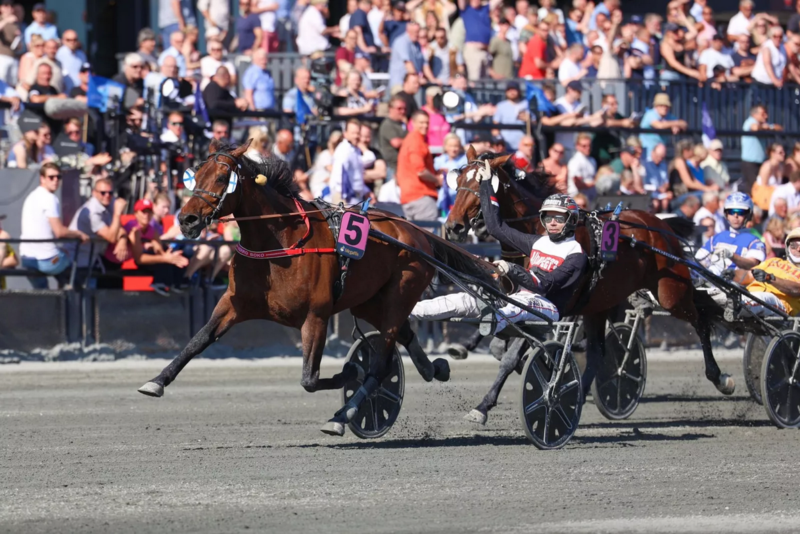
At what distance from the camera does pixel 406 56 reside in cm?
1762

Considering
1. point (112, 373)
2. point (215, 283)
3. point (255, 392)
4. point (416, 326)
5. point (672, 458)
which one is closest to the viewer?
Result: point (672, 458)

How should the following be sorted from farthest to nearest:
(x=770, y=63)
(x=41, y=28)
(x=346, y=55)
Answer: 1. (x=770, y=63)
2. (x=346, y=55)
3. (x=41, y=28)

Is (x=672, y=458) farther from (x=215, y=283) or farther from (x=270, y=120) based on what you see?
(x=270, y=120)

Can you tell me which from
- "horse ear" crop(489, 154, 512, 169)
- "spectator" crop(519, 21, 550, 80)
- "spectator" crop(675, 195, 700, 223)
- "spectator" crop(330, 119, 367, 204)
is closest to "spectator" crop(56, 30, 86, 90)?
"spectator" crop(330, 119, 367, 204)

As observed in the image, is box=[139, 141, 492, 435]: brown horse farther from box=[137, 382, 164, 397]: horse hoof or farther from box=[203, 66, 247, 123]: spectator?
box=[203, 66, 247, 123]: spectator

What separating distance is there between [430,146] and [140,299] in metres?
4.01

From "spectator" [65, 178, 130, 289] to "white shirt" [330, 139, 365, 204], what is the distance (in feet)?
7.22

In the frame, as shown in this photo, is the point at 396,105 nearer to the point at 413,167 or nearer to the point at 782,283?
the point at 413,167

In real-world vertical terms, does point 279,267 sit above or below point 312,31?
below

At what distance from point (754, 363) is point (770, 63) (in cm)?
1076

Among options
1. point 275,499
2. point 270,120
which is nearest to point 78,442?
point 275,499

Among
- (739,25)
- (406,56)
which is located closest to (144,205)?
(406,56)

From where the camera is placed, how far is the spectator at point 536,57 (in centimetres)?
1873

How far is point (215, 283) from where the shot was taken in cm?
1442
